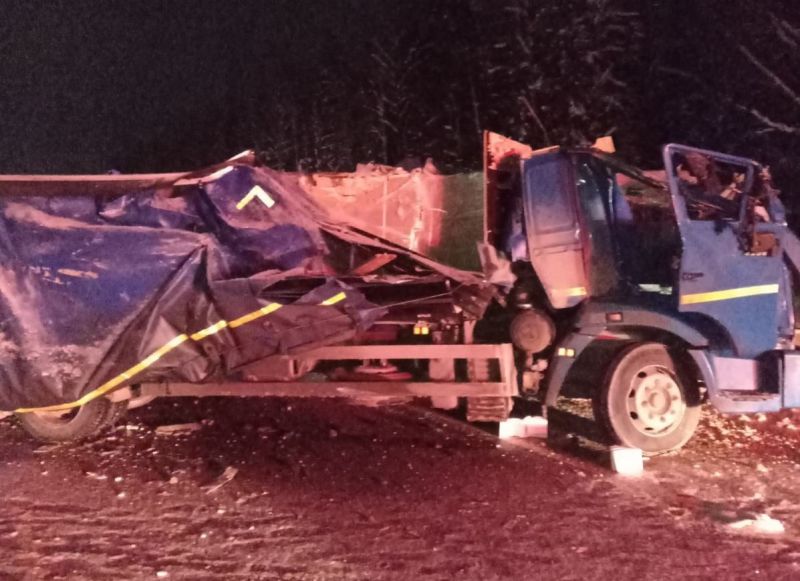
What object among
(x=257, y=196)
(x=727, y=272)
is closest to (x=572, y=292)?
(x=727, y=272)

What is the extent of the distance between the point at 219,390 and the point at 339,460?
1279 mm

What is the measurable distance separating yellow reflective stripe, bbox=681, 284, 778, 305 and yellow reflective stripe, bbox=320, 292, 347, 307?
8.86ft

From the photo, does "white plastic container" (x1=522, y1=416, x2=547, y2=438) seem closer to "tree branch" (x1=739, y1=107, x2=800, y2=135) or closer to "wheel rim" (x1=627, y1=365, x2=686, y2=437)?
"wheel rim" (x1=627, y1=365, x2=686, y2=437)

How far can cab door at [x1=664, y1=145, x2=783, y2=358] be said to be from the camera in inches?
248

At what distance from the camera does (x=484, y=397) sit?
23.0 ft

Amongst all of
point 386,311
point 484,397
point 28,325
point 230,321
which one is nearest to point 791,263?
point 484,397

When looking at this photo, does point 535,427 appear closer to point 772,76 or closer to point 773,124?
point 773,124

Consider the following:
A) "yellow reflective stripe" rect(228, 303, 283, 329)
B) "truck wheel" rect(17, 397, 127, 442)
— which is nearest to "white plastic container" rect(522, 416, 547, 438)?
"yellow reflective stripe" rect(228, 303, 283, 329)

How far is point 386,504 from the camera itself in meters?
5.87

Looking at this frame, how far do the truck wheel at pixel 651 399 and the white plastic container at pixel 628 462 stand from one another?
21 cm

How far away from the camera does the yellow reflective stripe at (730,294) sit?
6.31 m

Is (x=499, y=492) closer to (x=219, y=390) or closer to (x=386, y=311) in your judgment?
(x=386, y=311)

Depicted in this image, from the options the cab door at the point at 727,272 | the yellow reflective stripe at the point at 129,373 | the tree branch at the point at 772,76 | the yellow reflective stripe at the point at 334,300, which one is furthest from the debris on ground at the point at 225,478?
the tree branch at the point at 772,76

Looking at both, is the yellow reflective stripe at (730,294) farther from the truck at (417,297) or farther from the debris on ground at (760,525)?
the debris on ground at (760,525)
